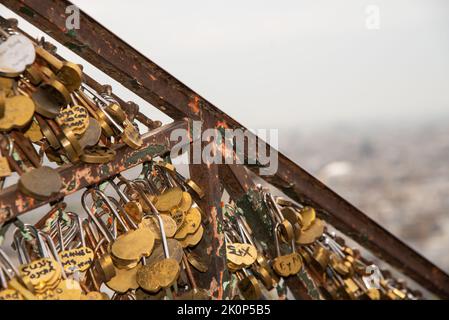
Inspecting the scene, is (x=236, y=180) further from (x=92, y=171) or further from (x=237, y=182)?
(x=92, y=171)

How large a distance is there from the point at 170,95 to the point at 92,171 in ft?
0.55

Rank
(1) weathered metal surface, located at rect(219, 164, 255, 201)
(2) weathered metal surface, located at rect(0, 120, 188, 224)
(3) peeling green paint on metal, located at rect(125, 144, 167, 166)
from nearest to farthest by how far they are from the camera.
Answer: (2) weathered metal surface, located at rect(0, 120, 188, 224) → (3) peeling green paint on metal, located at rect(125, 144, 167, 166) → (1) weathered metal surface, located at rect(219, 164, 255, 201)

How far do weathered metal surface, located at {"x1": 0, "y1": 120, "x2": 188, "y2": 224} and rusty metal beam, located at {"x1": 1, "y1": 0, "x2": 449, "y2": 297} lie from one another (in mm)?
43

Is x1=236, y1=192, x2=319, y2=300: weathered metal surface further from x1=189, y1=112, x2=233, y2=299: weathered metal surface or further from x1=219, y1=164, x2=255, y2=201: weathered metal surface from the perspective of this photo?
x1=189, y1=112, x2=233, y2=299: weathered metal surface

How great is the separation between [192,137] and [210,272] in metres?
0.19

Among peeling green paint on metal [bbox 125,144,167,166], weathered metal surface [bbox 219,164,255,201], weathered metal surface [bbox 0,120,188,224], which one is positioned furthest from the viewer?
weathered metal surface [bbox 219,164,255,201]

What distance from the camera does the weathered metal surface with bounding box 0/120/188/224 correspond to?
0.91 meters

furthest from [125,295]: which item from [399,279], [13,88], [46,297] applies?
[399,279]

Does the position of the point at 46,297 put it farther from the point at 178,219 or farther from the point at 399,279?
the point at 399,279

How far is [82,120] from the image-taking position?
3.36 feet

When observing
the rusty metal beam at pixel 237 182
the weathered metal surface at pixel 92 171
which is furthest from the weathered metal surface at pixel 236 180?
the weathered metal surface at pixel 92 171

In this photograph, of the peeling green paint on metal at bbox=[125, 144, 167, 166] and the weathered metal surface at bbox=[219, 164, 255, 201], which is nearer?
the peeling green paint on metal at bbox=[125, 144, 167, 166]

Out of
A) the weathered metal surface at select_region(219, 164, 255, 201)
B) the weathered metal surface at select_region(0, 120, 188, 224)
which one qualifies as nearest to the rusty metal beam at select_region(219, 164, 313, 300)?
the weathered metal surface at select_region(219, 164, 255, 201)

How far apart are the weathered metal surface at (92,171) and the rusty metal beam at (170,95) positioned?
1.7 inches
